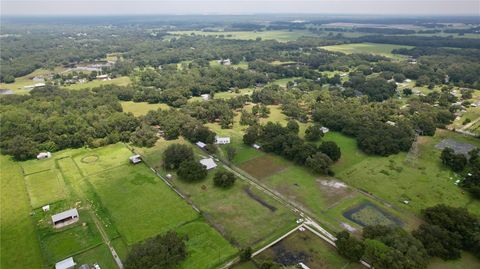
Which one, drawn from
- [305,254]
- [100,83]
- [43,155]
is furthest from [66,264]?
[100,83]

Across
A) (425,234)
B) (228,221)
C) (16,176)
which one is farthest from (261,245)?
(16,176)

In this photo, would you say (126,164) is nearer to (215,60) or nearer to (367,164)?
(367,164)

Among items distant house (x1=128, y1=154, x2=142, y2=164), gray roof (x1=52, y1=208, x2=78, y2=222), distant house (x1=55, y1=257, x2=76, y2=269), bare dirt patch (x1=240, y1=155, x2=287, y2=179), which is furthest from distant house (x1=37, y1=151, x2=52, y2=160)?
bare dirt patch (x1=240, y1=155, x2=287, y2=179)

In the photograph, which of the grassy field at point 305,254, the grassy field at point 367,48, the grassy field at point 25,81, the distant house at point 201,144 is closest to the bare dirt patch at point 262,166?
the distant house at point 201,144

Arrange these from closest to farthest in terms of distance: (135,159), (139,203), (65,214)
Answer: (65,214) < (139,203) < (135,159)

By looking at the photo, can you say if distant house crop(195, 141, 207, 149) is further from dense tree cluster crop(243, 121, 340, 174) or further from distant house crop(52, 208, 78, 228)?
distant house crop(52, 208, 78, 228)

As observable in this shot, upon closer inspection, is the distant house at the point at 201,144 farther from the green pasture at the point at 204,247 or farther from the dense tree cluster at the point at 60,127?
the green pasture at the point at 204,247

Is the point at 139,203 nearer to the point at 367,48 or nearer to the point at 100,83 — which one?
the point at 100,83
